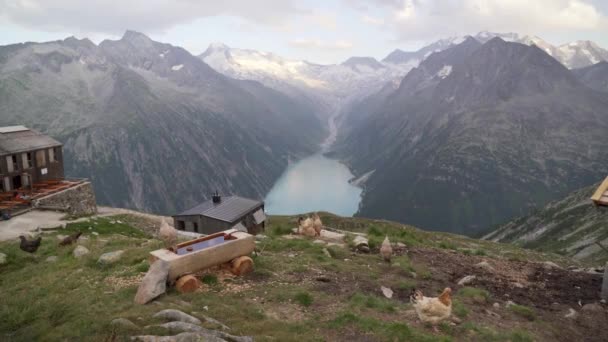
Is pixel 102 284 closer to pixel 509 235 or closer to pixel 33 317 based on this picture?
pixel 33 317

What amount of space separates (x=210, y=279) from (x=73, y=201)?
44918mm

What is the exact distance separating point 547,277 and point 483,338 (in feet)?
41.7

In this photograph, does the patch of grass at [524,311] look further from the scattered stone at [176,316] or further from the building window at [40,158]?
the building window at [40,158]

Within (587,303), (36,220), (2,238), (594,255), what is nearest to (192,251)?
(587,303)

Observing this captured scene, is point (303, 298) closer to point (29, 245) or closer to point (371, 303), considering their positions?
point (371, 303)

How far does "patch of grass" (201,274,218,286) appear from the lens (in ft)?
61.2

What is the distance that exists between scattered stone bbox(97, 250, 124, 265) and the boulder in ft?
18.3

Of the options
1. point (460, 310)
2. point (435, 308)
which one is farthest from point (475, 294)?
point (435, 308)

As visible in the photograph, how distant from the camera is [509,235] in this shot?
124000mm

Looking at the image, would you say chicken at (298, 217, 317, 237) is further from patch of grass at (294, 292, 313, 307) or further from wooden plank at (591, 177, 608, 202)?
wooden plank at (591, 177, 608, 202)

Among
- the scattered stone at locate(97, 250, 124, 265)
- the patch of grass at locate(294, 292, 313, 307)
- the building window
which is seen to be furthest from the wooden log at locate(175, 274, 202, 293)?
the building window

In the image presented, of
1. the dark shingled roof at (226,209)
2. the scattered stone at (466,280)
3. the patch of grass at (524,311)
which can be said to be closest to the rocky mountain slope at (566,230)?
the scattered stone at (466,280)

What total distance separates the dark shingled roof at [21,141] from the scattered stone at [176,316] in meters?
51.3

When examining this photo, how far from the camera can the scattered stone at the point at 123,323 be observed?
12977mm
